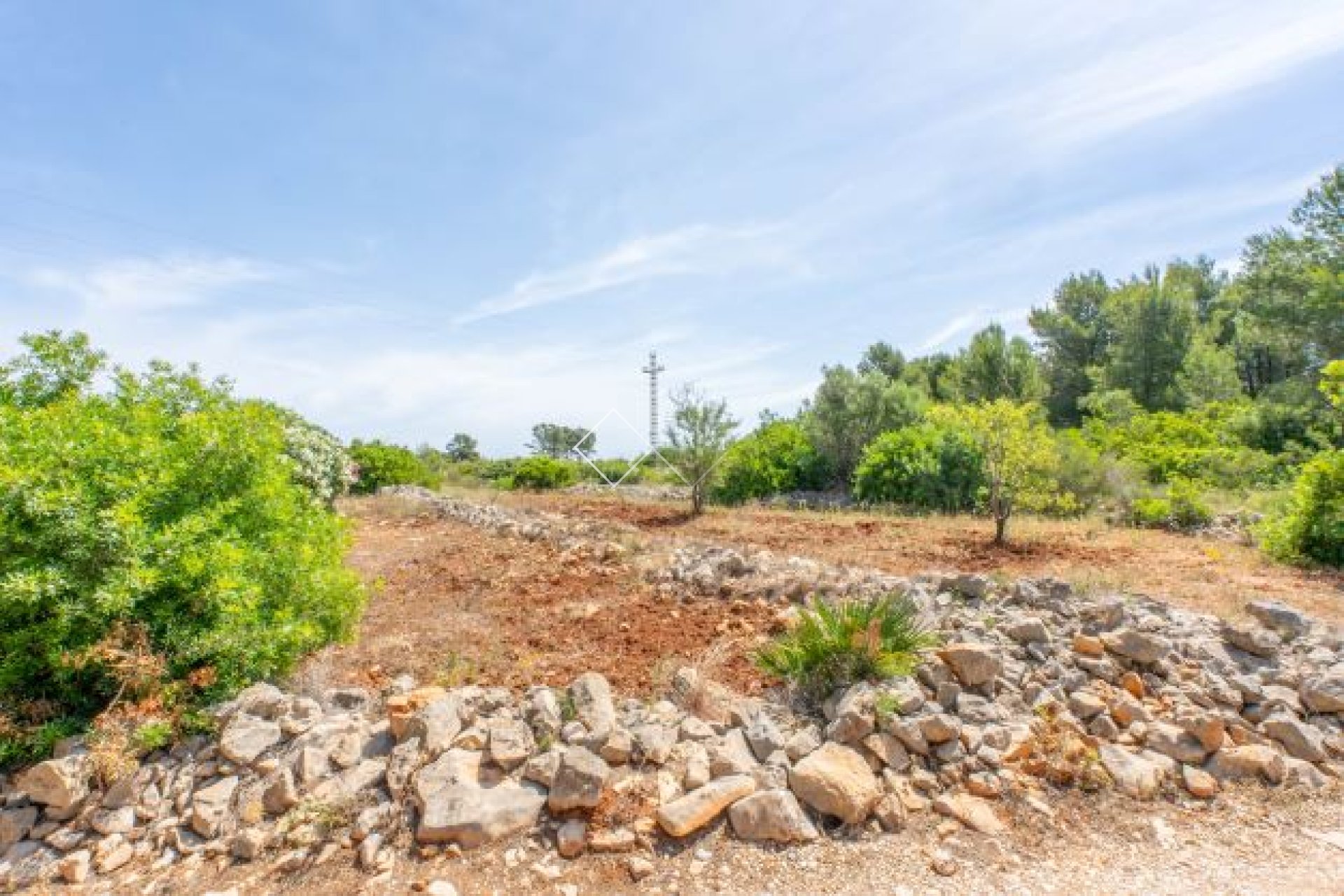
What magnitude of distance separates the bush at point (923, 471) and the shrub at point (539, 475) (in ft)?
34.6

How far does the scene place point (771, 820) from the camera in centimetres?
276

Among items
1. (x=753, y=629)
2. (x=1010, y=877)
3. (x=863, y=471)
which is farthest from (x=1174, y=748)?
(x=863, y=471)

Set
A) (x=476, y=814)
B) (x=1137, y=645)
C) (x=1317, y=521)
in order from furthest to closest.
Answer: (x=1317, y=521) < (x=1137, y=645) < (x=476, y=814)

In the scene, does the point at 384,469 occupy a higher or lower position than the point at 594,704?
higher

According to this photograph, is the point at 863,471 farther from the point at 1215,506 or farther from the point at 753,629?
the point at 753,629

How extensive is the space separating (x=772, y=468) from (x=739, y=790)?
47.9 feet

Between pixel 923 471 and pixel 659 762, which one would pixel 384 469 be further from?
pixel 659 762

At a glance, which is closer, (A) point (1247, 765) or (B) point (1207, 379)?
(A) point (1247, 765)

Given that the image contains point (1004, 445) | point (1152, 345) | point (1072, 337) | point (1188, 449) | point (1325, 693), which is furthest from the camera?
point (1072, 337)

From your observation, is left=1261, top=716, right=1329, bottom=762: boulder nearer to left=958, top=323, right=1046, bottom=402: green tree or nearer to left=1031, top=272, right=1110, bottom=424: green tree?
left=958, top=323, right=1046, bottom=402: green tree

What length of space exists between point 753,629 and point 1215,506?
1021 centimetres

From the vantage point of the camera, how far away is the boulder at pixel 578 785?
9.14ft

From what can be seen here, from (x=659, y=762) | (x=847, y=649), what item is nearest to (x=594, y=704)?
(x=659, y=762)

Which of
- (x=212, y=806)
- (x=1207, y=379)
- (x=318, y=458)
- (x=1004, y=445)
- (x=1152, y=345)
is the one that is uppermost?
(x=1152, y=345)
